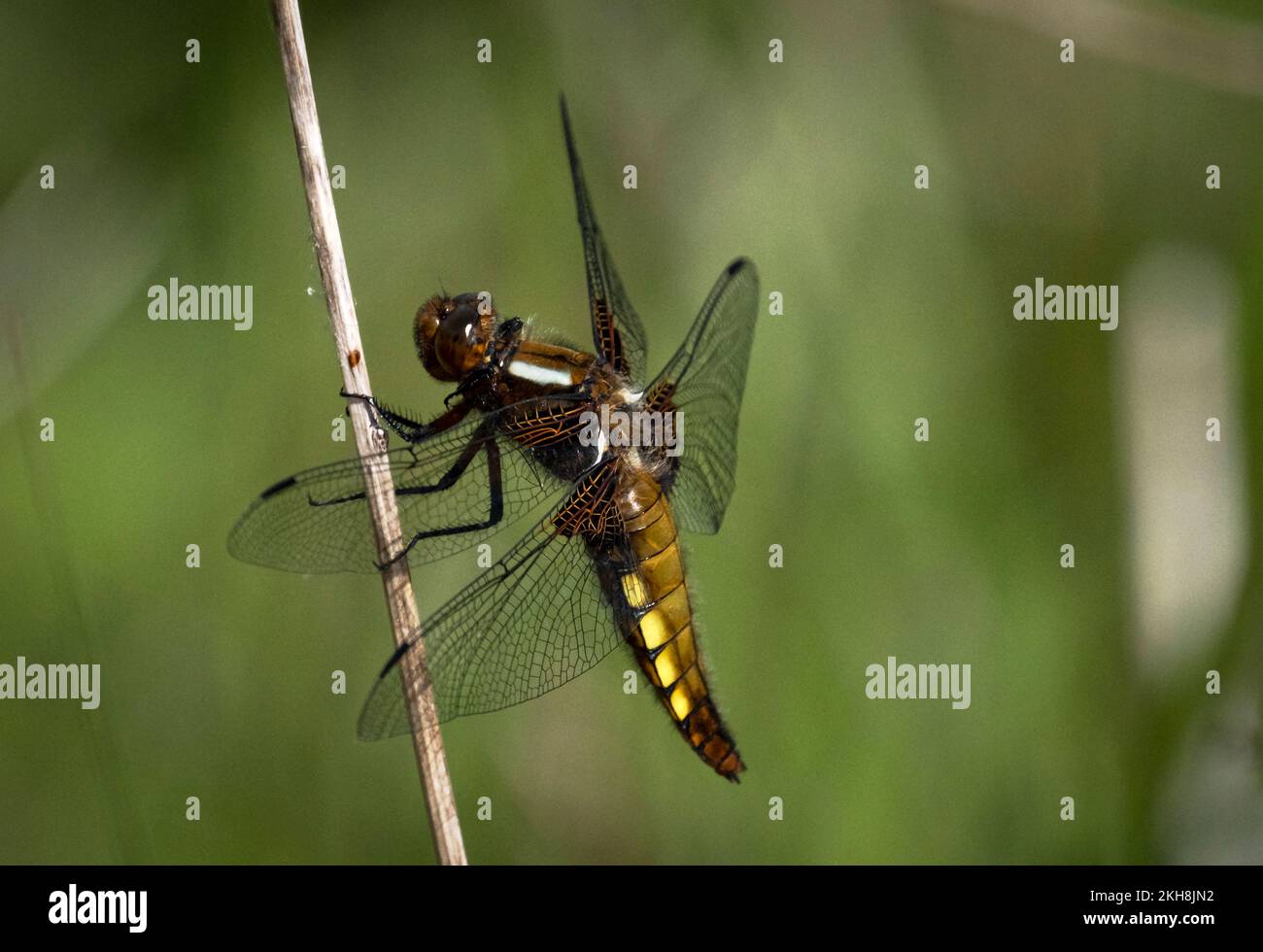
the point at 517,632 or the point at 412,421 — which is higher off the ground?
the point at 412,421

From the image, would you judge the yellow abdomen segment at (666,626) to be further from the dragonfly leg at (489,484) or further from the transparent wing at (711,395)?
the dragonfly leg at (489,484)

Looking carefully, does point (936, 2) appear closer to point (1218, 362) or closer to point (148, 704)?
point (1218, 362)

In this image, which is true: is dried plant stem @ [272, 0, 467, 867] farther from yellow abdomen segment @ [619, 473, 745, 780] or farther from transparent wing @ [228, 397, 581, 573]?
yellow abdomen segment @ [619, 473, 745, 780]

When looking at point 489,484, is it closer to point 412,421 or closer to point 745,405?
point 412,421

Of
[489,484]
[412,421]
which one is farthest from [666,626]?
[412,421]

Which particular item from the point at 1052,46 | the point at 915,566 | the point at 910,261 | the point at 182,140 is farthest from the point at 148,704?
the point at 1052,46
